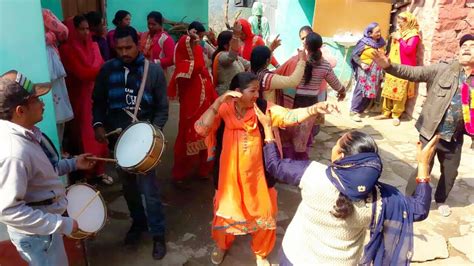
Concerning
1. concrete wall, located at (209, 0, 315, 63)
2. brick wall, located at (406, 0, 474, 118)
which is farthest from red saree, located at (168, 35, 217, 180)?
concrete wall, located at (209, 0, 315, 63)

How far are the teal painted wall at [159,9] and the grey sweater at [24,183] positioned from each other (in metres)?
7.29

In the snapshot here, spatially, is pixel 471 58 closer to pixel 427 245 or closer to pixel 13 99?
pixel 427 245

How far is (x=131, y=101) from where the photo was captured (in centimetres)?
328

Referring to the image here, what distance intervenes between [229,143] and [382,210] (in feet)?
4.23

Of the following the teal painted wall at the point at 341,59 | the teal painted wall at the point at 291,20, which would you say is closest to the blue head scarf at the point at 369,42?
the teal painted wall at the point at 341,59

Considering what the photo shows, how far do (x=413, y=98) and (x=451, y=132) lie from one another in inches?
128

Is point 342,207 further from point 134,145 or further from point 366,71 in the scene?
point 366,71

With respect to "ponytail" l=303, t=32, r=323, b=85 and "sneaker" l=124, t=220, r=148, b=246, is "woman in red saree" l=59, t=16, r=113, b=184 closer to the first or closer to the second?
"sneaker" l=124, t=220, r=148, b=246

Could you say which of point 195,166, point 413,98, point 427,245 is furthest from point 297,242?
point 413,98

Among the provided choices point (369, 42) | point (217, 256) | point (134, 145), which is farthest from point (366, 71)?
point (134, 145)

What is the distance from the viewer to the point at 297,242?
230cm

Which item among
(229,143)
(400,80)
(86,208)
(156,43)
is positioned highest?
(156,43)

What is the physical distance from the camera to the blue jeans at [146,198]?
324 centimetres

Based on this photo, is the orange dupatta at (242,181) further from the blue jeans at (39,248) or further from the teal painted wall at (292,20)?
the teal painted wall at (292,20)
